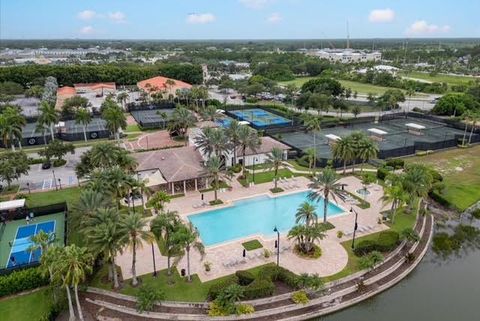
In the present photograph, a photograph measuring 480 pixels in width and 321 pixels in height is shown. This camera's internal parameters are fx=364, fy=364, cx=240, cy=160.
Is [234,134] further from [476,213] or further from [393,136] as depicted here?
[393,136]

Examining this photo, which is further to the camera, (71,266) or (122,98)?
(122,98)

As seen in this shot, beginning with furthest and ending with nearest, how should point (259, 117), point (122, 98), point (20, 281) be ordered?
point (122, 98), point (259, 117), point (20, 281)

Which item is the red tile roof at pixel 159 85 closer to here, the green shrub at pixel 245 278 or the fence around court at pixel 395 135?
the fence around court at pixel 395 135

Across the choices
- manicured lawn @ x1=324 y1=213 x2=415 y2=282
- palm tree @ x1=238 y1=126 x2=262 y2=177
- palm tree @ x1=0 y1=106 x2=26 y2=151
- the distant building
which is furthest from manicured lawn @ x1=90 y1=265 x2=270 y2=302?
the distant building

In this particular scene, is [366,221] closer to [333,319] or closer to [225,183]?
[333,319]

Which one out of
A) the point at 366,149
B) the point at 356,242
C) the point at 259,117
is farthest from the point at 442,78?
the point at 356,242
